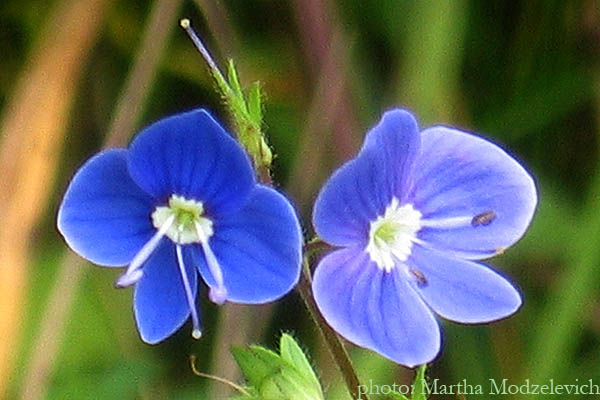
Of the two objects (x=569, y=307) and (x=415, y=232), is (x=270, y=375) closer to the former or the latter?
(x=415, y=232)

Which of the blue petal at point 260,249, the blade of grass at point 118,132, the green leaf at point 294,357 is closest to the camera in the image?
the blue petal at point 260,249

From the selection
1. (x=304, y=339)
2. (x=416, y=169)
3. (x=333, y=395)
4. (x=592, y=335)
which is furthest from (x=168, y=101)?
(x=416, y=169)

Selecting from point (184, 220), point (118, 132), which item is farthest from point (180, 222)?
point (118, 132)

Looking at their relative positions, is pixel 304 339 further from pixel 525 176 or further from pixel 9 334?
pixel 525 176

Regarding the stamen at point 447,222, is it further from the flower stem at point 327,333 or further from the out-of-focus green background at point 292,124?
the out-of-focus green background at point 292,124

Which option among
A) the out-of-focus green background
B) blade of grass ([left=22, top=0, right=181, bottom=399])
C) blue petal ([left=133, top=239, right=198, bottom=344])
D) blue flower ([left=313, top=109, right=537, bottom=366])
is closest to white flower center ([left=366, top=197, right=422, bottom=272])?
blue flower ([left=313, top=109, right=537, bottom=366])

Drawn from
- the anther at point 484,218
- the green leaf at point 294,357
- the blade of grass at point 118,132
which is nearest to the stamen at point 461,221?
the anther at point 484,218

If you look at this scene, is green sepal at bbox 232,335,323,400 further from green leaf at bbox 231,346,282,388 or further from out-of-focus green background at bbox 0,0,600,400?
out-of-focus green background at bbox 0,0,600,400
